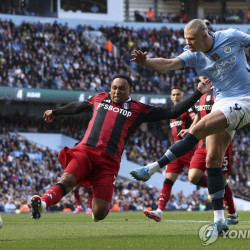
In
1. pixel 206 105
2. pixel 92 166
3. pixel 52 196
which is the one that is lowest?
pixel 52 196

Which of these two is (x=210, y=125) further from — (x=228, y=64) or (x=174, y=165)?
(x=174, y=165)

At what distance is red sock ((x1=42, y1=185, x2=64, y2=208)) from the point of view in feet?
26.7

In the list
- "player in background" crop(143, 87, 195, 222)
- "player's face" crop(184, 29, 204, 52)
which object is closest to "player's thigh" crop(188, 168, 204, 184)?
"player in background" crop(143, 87, 195, 222)

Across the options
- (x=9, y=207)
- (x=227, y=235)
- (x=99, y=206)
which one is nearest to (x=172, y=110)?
(x=99, y=206)

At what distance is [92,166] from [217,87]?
1.98 meters

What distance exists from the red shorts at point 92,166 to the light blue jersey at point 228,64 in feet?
5.70

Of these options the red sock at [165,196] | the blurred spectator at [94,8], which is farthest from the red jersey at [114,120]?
the blurred spectator at [94,8]

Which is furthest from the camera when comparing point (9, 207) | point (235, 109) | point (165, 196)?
point (9, 207)

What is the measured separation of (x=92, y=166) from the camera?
9.24 m

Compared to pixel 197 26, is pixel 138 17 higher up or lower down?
lower down

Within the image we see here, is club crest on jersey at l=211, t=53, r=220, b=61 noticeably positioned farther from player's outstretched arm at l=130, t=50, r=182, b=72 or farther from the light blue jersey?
player's outstretched arm at l=130, t=50, r=182, b=72

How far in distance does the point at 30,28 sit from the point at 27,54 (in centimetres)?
265

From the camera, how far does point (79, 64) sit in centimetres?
3784

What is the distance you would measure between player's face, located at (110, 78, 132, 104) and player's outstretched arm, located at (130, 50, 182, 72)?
71cm
